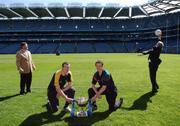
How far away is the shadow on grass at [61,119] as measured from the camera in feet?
30.8

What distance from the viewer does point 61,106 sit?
1149cm

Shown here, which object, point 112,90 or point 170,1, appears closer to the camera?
point 112,90

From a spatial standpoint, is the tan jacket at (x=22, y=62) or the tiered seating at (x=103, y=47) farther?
the tiered seating at (x=103, y=47)

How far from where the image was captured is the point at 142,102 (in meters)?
12.0

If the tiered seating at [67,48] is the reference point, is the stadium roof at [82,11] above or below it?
above

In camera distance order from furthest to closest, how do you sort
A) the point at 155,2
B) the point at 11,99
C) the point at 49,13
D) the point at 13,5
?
1. the point at 49,13
2. the point at 13,5
3. the point at 155,2
4. the point at 11,99

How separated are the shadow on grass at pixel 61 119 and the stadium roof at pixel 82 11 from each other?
79737mm

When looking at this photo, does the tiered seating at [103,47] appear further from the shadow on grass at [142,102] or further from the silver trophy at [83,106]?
the silver trophy at [83,106]

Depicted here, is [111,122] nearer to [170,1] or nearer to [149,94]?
[149,94]

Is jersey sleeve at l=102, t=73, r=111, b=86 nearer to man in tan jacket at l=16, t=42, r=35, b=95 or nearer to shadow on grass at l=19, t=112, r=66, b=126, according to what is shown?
shadow on grass at l=19, t=112, r=66, b=126

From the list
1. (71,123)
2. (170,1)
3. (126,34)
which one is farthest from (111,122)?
(126,34)

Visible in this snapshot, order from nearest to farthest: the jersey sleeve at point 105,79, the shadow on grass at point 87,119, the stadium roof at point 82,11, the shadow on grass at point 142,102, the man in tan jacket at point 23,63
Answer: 1. the shadow on grass at point 87,119
2. the jersey sleeve at point 105,79
3. the shadow on grass at point 142,102
4. the man in tan jacket at point 23,63
5. the stadium roof at point 82,11

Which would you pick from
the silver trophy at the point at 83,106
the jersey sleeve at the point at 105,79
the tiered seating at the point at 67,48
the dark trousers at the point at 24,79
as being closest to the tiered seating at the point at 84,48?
the tiered seating at the point at 67,48

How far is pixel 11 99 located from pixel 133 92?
5.09m
